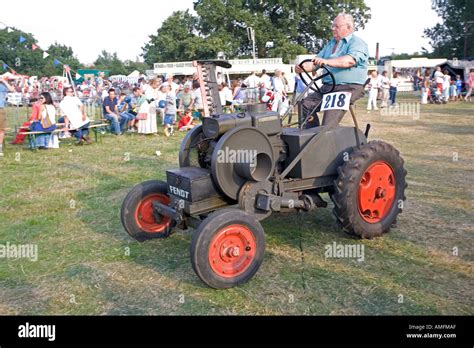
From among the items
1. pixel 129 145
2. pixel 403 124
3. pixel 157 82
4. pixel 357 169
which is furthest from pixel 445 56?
pixel 357 169

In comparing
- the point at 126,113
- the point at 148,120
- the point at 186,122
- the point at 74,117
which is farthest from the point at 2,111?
the point at 186,122

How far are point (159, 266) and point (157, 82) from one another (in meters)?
11.2

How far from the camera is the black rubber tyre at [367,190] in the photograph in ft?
13.8

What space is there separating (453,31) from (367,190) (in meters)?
51.0

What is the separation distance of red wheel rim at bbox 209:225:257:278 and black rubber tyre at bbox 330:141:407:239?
1062 mm

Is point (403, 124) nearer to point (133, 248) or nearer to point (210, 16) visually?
point (133, 248)

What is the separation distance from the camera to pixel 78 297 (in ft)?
11.8

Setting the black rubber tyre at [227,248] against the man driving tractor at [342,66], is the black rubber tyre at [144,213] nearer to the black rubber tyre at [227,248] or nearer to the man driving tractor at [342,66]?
the black rubber tyre at [227,248]

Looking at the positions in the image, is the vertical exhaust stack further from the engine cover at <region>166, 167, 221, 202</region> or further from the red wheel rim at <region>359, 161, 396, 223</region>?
the red wheel rim at <region>359, 161, 396, 223</region>

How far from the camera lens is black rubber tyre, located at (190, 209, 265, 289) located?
11.2ft

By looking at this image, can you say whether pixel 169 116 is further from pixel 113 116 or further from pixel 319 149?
pixel 319 149

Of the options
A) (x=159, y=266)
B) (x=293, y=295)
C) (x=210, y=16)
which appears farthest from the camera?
(x=210, y=16)

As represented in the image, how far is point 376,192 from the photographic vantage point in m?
4.51

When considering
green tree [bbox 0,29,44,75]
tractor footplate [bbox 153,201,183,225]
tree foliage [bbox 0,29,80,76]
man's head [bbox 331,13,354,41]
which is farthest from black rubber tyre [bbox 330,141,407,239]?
green tree [bbox 0,29,44,75]
